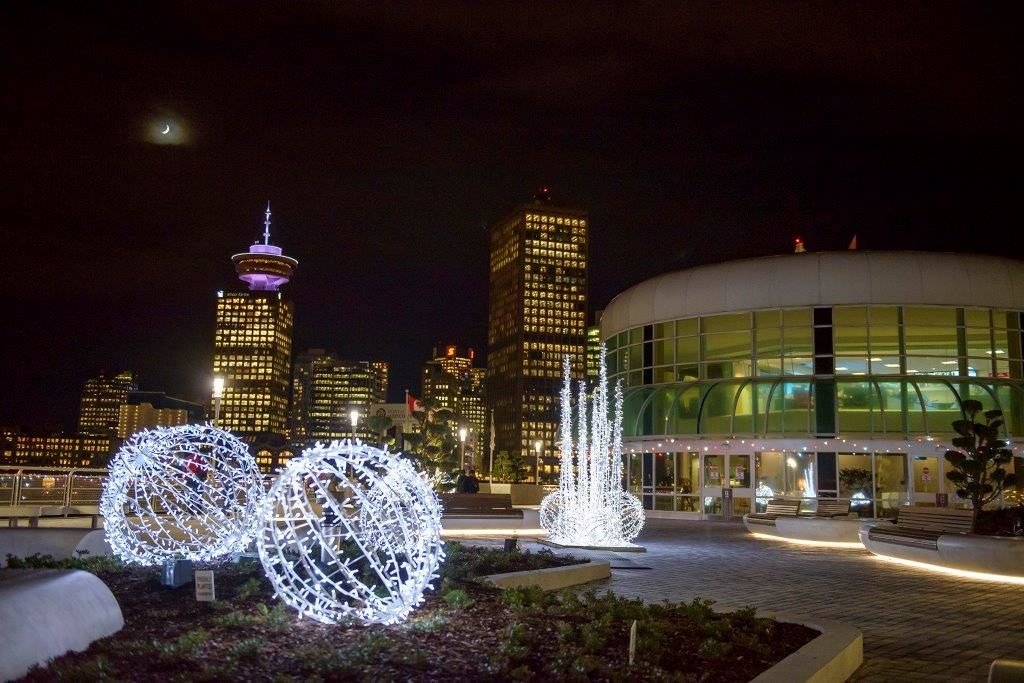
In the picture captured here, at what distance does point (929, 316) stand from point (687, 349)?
31.1ft

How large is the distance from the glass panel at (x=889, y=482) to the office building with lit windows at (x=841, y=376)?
0.15 feet

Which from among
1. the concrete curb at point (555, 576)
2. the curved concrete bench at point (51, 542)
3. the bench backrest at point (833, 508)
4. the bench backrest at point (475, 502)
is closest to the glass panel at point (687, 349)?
the bench backrest at point (833, 508)

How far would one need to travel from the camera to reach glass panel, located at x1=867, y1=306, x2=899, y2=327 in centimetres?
3622

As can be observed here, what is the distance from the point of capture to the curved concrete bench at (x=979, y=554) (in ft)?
51.0

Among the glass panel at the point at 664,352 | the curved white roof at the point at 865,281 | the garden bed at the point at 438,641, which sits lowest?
the garden bed at the point at 438,641

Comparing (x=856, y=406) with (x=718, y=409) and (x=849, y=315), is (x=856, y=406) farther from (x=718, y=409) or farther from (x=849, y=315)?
(x=718, y=409)

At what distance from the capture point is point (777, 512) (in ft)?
93.8

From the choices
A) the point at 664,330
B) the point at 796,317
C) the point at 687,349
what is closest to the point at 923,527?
the point at 796,317

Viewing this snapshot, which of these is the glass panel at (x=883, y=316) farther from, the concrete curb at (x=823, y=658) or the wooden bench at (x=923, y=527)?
the concrete curb at (x=823, y=658)

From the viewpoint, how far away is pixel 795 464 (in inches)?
1406

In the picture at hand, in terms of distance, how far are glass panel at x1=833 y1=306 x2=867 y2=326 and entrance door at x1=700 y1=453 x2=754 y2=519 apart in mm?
6390

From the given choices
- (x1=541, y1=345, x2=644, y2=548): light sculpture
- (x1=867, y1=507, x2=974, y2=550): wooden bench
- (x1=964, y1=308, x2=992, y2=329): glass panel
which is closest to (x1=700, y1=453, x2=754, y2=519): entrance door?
(x1=964, y1=308, x2=992, y2=329): glass panel

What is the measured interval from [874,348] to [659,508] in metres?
10.8

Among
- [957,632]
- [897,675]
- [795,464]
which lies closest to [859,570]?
[957,632]
